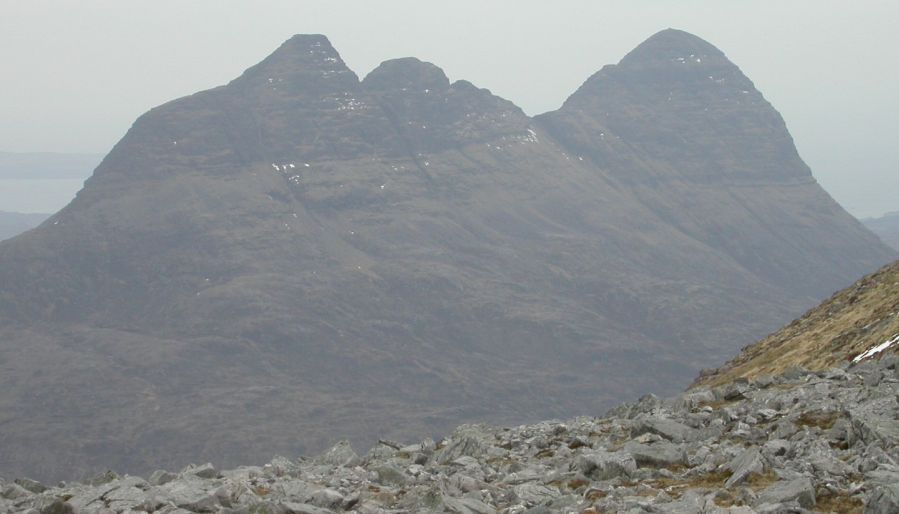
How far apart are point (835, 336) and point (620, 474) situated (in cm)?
3866

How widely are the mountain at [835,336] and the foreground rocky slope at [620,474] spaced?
15.4 m

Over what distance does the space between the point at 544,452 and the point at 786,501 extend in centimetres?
1305

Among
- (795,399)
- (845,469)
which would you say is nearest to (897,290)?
(795,399)

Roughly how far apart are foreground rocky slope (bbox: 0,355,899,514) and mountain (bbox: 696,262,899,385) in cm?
→ 1537

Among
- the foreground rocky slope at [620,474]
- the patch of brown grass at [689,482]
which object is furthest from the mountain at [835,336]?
the patch of brown grass at [689,482]

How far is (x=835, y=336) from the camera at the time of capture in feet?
207

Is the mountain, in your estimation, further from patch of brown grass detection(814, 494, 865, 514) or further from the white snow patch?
patch of brown grass detection(814, 494, 865, 514)

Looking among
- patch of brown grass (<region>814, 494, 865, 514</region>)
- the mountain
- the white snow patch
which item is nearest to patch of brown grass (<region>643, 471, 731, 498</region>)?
patch of brown grass (<region>814, 494, 865, 514</region>)

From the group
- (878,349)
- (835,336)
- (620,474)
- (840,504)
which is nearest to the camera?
(840,504)

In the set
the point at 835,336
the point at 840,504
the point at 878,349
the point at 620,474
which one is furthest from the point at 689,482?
the point at 835,336

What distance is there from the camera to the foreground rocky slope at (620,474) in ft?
79.9

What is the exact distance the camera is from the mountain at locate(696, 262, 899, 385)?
54531 millimetres

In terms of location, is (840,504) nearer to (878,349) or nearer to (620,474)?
(620,474)

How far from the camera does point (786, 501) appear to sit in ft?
75.3
